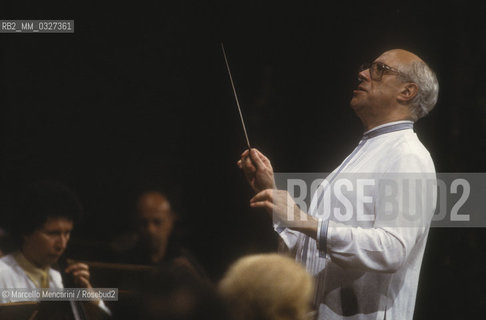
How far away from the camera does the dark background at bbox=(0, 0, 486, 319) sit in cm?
353

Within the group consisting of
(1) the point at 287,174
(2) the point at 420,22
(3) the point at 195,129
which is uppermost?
(2) the point at 420,22

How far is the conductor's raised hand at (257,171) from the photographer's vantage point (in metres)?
2.66

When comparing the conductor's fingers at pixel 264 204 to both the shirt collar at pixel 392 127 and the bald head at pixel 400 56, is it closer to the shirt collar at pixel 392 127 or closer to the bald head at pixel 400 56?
the shirt collar at pixel 392 127

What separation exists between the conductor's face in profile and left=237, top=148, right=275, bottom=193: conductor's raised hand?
87 centimetres

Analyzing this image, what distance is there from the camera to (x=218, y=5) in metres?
3.45

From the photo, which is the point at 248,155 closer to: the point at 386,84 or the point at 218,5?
the point at 386,84

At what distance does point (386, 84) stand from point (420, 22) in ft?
3.00

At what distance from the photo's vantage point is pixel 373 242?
2408 millimetres

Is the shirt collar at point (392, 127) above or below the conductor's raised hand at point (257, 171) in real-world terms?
above

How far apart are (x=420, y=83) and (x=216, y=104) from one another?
1296 mm

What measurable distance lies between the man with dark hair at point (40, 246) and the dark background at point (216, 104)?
1.79 feet

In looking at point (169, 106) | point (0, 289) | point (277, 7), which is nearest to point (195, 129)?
point (169, 106)

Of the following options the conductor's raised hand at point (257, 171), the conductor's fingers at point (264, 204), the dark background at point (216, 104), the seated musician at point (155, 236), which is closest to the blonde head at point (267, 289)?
the conductor's fingers at point (264, 204)
